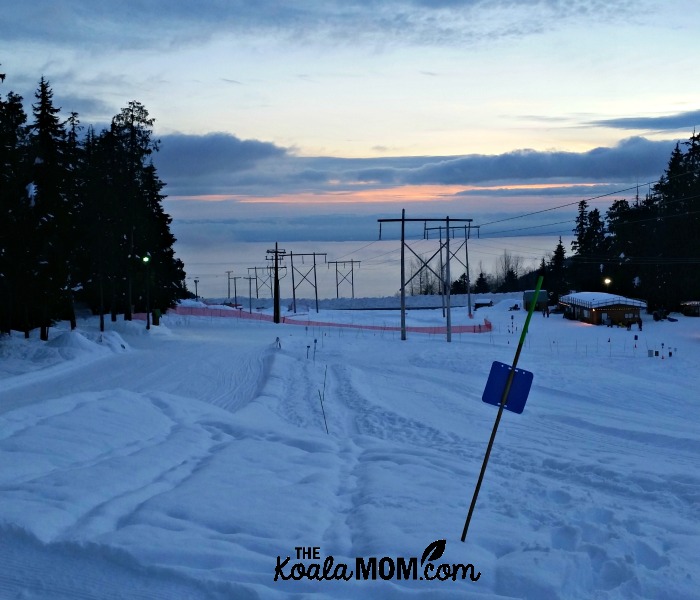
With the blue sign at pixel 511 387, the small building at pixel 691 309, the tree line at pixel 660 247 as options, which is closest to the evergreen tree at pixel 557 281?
the tree line at pixel 660 247

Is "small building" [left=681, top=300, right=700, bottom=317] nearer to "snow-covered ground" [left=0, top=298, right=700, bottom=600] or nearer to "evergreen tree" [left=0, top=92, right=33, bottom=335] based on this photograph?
"snow-covered ground" [left=0, top=298, right=700, bottom=600]

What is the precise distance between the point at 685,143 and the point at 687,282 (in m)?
15.3

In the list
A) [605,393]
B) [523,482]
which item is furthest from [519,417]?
[523,482]

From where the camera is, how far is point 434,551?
25.5 feet

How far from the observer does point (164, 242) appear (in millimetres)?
63500

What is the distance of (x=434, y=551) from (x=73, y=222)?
39.4m

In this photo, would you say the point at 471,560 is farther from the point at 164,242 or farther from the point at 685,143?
the point at 685,143

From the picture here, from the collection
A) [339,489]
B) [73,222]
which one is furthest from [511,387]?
[73,222]

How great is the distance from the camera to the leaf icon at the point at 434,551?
25.1 ft

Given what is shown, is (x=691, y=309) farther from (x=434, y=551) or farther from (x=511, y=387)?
(x=434, y=551)

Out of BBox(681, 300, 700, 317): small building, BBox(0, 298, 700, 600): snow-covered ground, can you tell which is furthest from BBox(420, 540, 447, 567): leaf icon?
BBox(681, 300, 700, 317): small building

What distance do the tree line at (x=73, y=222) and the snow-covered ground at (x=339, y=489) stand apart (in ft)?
32.1

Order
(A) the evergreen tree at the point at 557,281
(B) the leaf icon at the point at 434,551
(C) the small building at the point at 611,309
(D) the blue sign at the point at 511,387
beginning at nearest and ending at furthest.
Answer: (B) the leaf icon at the point at 434,551 → (D) the blue sign at the point at 511,387 → (C) the small building at the point at 611,309 → (A) the evergreen tree at the point at 557,281

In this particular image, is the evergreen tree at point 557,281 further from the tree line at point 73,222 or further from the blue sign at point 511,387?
the blue sign at point 511,387
